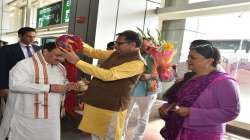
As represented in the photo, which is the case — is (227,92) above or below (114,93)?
above

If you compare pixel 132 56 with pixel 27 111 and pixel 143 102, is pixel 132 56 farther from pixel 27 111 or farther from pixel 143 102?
pixel 143 102

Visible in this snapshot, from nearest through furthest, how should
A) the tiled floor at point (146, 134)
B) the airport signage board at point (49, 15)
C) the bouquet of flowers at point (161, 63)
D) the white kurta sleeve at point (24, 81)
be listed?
the white kurta sleeve at point (24, 81)
the bouquet of flowers at point (161, 63)
the tiled floor at point (146, 134)
the airport signage board at point (49, 15)

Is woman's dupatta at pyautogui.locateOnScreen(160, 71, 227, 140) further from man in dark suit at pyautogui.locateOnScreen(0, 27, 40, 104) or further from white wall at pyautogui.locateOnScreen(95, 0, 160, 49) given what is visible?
white wall at pyautogui.locateOnScreen(95, 0, 160, 49)

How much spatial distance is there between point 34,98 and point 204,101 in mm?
1267

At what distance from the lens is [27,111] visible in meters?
2.18

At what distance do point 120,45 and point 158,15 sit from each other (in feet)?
10.9

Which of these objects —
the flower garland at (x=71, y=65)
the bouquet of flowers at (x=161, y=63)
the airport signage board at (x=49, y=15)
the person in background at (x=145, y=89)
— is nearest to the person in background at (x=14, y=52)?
the flower garland at (x=71, y=65)

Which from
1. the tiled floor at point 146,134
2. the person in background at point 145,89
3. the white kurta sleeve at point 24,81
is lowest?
the tiled floor at point 146,134

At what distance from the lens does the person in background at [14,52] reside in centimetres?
344

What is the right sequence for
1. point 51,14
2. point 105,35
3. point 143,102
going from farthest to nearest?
point 51,14, point 105,35, point 143,102

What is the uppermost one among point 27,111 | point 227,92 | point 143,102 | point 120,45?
point 120,45

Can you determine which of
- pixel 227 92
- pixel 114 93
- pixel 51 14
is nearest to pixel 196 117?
pixel 227 92

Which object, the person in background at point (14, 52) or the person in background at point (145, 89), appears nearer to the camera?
the person in background at point (14, 52)

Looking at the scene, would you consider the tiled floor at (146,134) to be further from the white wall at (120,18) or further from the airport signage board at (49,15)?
the airport signage board at (49,15)
